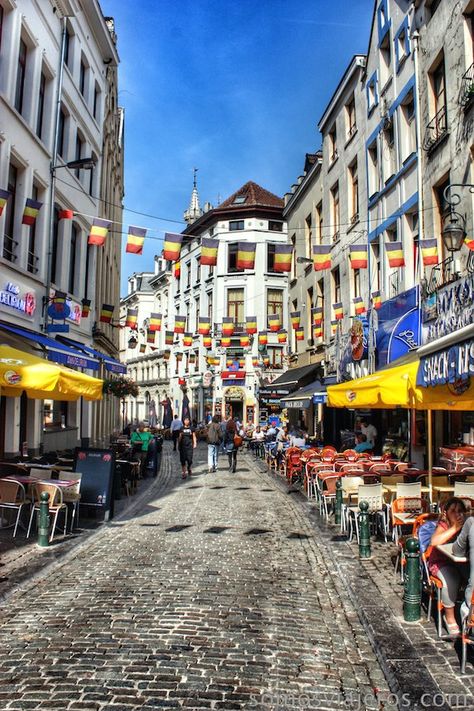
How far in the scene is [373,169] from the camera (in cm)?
1834

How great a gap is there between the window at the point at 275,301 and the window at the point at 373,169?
965 inches

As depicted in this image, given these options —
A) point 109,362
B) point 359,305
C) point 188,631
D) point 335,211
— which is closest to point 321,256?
point 359,305

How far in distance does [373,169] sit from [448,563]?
15.6 metres

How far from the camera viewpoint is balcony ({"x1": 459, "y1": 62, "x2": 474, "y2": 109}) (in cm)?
1112

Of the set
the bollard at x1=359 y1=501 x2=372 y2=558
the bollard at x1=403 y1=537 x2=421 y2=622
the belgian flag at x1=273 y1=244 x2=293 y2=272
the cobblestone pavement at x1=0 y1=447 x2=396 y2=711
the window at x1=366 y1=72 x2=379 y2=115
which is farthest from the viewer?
the window at x1=366 y1=72 x2=379 y2=115

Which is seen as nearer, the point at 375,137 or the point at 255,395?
the point at 375,137

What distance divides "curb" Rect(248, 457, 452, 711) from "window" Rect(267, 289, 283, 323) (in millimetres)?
34920

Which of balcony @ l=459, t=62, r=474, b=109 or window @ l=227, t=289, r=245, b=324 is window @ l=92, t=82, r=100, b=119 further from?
window @ l=227, t=289, r=245, b=324

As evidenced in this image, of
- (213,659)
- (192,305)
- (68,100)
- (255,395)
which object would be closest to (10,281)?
(68,100)

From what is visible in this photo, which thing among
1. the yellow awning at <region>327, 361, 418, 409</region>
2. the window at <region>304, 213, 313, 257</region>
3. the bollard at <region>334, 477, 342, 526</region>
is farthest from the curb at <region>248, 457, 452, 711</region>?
the window at <region>304, 213, 313, 257</region>

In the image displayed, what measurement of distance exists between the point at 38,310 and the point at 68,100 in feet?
23.0

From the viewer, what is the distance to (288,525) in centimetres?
1008

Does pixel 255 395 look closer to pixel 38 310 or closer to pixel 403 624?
pixel 38 310

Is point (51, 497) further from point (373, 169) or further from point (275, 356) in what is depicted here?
point (275, 356)
